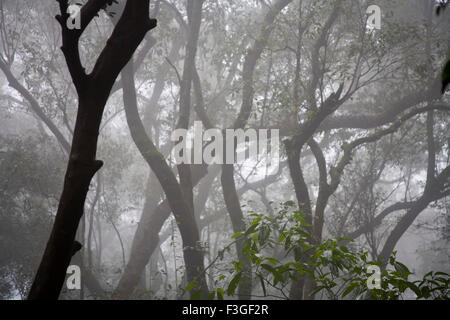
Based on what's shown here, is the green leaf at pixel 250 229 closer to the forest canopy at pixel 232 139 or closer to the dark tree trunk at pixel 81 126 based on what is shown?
the forest canopy at pixel 232 139

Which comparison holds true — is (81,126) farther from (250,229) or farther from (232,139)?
(232,139)

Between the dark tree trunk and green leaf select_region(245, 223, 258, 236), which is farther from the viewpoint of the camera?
green leaf select_region(245, 223, 258, 236)

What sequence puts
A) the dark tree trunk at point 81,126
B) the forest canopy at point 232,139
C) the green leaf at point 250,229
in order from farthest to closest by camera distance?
the green leaf at point 250,229 < the forest canopy at point 232,139 < the dark tree trunk at point 81,126

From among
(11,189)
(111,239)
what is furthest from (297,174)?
(111,239)

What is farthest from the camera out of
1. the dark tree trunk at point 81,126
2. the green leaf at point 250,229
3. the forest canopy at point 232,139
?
the green leaf at point 250,229

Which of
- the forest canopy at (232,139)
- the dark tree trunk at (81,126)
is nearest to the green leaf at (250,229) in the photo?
the forest canopy at (232,139)

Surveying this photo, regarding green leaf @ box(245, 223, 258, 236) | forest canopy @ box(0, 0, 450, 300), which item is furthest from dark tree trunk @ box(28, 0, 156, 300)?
green leaf @ box(245, 223, 258, 236)

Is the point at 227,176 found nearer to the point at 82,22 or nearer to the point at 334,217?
the point at 82,22

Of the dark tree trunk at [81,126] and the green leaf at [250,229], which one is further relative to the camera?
the green leaf at [250,229]

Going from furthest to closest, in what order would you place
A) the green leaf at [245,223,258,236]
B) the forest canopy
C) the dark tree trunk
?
1. the green leaf at [245,223,258,236]
2. the forest canopy
3. the dark tree trunk

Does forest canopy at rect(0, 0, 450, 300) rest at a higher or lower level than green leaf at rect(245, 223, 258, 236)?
higher

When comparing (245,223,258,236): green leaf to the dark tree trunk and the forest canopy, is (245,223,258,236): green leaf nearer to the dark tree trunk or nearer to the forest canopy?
the forest canopy

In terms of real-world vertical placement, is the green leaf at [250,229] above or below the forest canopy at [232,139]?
below

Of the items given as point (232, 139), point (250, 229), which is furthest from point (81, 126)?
point (232, 139)
